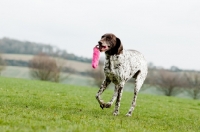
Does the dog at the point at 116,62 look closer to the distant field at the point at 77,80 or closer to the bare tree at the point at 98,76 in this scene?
the distant field at the point at 77,80

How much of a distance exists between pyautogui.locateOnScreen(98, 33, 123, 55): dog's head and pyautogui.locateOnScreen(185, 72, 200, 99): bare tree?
63.0 m

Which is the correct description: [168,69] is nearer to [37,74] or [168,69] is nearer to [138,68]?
[37,74]

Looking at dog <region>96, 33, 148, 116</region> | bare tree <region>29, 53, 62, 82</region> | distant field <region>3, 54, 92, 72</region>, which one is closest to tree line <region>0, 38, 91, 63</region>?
distant field <region>3, 54, 92, 72</region>

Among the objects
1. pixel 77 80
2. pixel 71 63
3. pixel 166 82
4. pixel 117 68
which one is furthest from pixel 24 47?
pixel 117 68

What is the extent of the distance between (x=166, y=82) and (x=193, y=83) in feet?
18.9

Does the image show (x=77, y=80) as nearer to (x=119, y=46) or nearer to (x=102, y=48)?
(x=119, y=46)

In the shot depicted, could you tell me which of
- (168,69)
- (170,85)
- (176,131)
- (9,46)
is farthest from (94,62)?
(9,46)

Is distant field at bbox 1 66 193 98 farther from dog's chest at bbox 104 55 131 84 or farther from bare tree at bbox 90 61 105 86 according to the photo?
dog's chest at bbox 104 55 131 84

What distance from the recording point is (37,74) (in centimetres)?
8419

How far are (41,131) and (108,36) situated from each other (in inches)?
→ 205

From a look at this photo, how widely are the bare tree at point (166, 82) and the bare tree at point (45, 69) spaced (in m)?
21.3

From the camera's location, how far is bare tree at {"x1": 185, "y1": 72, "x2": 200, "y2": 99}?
72.2m

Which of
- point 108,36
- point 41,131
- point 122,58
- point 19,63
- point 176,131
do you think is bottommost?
point 19,63

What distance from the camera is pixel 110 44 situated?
36.1ft
